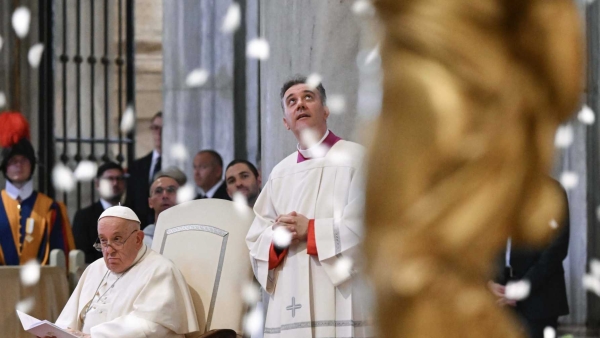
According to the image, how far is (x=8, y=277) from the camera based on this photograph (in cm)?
545

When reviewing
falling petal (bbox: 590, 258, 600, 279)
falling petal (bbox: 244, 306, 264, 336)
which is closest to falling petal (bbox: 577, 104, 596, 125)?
falling petal (bbox: 590, 258, 600, 279)

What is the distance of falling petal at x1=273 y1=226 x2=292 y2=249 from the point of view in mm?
4254

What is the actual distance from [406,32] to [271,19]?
167 inches

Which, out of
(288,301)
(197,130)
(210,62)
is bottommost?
(288,301)

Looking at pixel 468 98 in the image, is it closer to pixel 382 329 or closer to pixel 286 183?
pixel 382 329

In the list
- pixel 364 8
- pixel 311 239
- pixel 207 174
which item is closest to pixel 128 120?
pixel 207 174

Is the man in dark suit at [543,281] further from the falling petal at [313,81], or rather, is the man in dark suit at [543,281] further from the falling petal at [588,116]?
the falling petal at [588,116]

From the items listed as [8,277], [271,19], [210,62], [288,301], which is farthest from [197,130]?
[288,301]

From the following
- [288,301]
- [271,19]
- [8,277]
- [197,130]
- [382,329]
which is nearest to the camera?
[382,329]

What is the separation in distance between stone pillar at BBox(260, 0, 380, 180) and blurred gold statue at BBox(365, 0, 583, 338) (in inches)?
136

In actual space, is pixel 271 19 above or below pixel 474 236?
above

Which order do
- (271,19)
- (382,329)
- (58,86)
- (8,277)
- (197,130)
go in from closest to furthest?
1. (382,329)
2. (271,19)
3. (8,277)
4. (197,130)
5. (58,86)

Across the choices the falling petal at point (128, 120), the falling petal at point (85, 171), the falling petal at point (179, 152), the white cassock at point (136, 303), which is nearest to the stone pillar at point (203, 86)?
the falling petal at point (179, 152)

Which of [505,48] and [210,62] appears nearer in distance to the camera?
[505,48]
